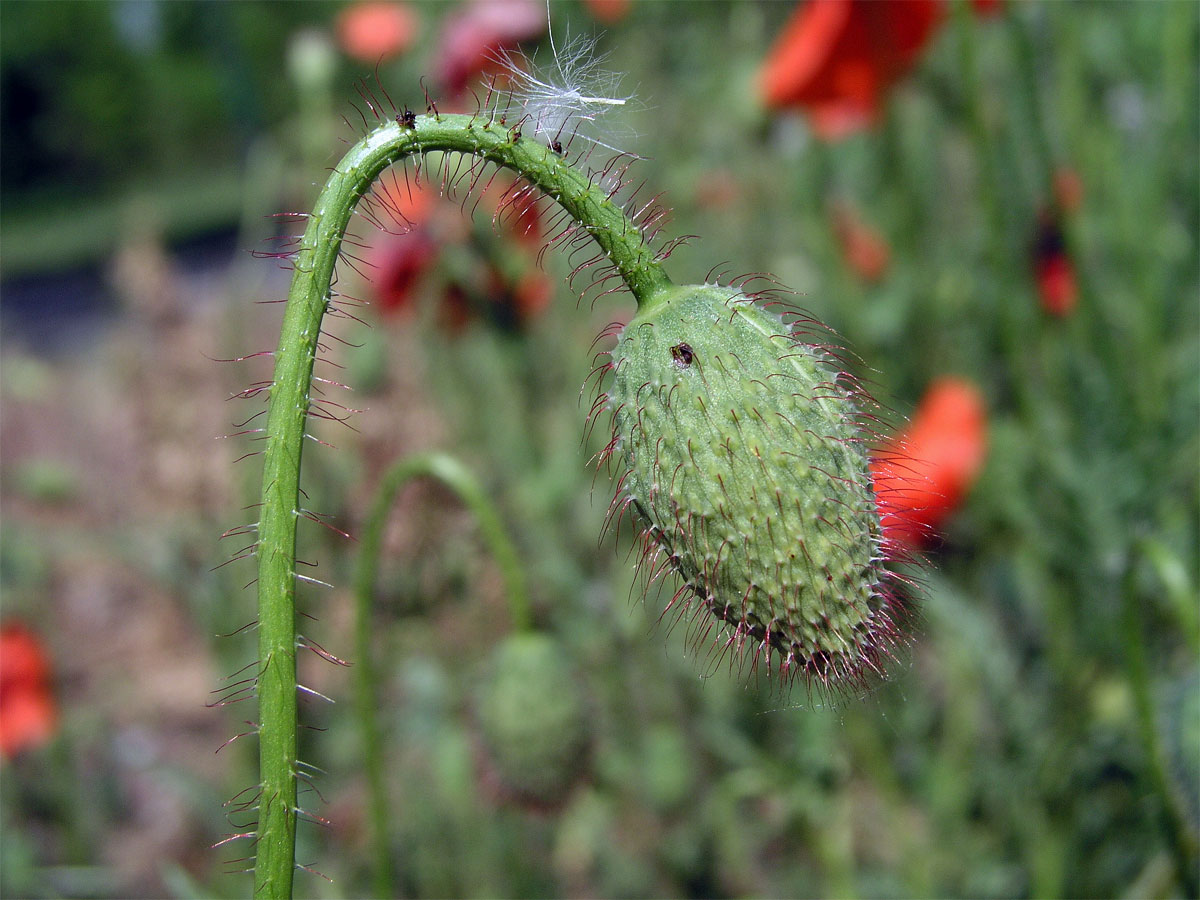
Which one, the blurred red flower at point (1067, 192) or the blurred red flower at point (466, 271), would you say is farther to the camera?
the blurred red flower at point (466, 271)

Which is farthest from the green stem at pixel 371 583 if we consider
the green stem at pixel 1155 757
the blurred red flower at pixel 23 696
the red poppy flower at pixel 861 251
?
the red poppy flower at pixel 861 251

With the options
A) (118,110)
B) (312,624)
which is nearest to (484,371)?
(312,624)

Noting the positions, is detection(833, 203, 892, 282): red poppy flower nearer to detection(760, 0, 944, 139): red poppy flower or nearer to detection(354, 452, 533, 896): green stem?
detection(760, 0, 944, 139): red poppy flower

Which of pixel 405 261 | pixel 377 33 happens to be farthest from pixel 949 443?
pixel 377 33

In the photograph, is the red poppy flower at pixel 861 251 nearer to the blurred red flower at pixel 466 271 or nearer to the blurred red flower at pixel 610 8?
the blurred red flower at pixel 466 271

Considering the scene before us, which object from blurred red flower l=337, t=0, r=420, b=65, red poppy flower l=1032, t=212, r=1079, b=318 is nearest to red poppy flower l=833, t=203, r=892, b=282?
red poppy flower l=1032, t=212, r=1079, b=318
